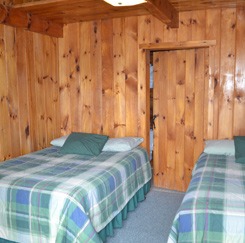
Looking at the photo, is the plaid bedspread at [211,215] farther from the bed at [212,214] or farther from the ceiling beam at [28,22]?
the ceiling beam at [28,22]

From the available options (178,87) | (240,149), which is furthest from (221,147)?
(178,87)

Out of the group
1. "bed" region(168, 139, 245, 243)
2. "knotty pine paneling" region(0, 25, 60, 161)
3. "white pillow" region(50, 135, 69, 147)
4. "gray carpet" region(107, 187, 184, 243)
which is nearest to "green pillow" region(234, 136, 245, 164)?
"bed" region(168, 139, 245, 243)

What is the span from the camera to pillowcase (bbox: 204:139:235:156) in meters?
2.89

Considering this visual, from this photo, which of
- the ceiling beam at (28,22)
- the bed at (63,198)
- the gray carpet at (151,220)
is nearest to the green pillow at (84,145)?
the bed at (63,198)

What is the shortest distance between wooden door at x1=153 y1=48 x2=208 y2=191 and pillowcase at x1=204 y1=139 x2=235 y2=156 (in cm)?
45

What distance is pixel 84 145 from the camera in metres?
3.24

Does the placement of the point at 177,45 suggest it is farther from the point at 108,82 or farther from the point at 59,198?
the point at 59,198

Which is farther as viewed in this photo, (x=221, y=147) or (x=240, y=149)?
(x=221, y=147)

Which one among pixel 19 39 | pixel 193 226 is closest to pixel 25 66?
pixel 19 39

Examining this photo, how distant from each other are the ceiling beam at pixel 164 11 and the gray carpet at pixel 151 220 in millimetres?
1938

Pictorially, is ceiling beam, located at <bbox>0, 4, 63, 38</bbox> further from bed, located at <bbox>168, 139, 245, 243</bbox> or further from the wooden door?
bed, located at <bbox>168, 139, 245, 243</bbox>

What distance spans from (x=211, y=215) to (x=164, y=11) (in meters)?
1.83

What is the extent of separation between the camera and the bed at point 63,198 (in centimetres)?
205

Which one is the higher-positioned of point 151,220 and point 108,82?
point 108,82
